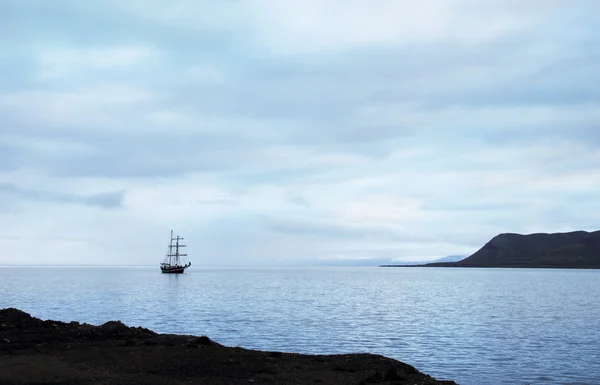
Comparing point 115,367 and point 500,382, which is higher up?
point 115,367

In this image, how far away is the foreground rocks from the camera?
21.1m

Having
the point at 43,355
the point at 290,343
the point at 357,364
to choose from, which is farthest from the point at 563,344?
the point at 43,355

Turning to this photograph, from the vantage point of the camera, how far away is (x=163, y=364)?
23578 millimetres

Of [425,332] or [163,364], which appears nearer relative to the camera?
[163,364]

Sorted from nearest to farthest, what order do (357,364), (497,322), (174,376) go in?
(174,376) → (357,364) → (497,322)

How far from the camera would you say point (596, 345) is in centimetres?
4350

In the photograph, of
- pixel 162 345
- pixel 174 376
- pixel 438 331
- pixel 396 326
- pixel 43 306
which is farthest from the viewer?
pixel 43 306

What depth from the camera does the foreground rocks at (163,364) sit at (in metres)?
21.1

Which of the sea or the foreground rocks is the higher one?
the foreground rocks

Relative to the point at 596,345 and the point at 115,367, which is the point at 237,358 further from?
the point at 596,345

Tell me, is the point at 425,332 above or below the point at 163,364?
below

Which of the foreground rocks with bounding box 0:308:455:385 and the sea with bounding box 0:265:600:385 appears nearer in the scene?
the foreground rocks with bounding box 0:308:455:385

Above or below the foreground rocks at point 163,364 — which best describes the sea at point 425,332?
below

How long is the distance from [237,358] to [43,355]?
917cm
